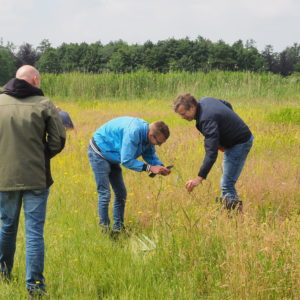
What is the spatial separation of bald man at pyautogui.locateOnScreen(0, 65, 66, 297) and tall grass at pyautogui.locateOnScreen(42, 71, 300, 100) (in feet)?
53.0

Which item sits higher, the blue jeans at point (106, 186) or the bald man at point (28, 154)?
the bald man at point (28, 154)

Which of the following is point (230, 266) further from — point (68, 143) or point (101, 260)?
point (68, 143)

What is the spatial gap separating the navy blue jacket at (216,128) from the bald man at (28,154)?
185cm

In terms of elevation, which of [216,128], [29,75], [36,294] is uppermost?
[29,75]

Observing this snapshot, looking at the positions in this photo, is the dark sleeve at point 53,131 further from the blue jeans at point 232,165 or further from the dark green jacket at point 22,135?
the blue jeans at point 232,165

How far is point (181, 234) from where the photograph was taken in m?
3.70

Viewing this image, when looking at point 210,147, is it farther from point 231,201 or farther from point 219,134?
point 231,201

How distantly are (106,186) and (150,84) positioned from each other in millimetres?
16849

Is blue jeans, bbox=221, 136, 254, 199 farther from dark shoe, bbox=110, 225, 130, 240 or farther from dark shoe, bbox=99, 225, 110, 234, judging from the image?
dark shoe, bbox=99, 225, 110, 234

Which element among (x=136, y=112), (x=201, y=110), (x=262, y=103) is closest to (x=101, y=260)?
(x=201, y=110)

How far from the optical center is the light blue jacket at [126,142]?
433cm

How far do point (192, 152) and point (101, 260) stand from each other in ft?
14.9

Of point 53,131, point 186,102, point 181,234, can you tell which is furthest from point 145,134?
point 53,131

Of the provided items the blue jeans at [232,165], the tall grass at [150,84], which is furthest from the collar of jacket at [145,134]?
the tall grass at [150,84]
